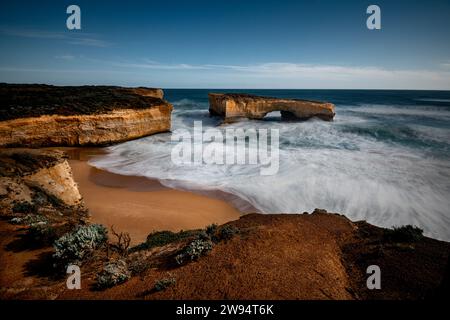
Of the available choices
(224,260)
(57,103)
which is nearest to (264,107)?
(57,103)

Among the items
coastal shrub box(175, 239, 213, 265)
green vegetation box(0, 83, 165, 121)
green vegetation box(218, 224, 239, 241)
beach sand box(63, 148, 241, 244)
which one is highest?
green vegetation box(0, 83, 165, 121)

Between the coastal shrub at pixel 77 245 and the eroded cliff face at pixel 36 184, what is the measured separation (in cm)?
221

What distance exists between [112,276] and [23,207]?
411 centimetres

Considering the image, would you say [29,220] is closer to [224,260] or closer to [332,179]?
[224,260]

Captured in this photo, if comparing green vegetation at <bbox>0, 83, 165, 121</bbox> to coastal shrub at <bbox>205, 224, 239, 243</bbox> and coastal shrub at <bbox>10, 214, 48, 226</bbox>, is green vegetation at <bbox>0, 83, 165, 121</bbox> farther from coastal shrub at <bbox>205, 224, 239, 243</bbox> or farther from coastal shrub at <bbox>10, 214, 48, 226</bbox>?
coastal shrub at <bbox>205, 224, 239, 243</bbox>

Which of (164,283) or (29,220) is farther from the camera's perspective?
(29,220)

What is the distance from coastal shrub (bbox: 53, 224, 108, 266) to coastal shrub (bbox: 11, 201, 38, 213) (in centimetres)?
224

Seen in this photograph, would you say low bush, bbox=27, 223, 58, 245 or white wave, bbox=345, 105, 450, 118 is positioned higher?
white wave, bbox=345, 105, 450, 118

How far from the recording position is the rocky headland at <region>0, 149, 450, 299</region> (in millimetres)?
4188

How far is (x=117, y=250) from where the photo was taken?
5754mm

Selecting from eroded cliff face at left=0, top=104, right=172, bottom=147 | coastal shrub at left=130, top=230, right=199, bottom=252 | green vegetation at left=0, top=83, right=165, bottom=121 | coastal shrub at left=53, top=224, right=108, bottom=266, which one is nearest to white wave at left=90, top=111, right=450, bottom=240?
eroded cliff face at left=0, top=104, right=172, bottom=147

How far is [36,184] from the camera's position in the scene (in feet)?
24.7
